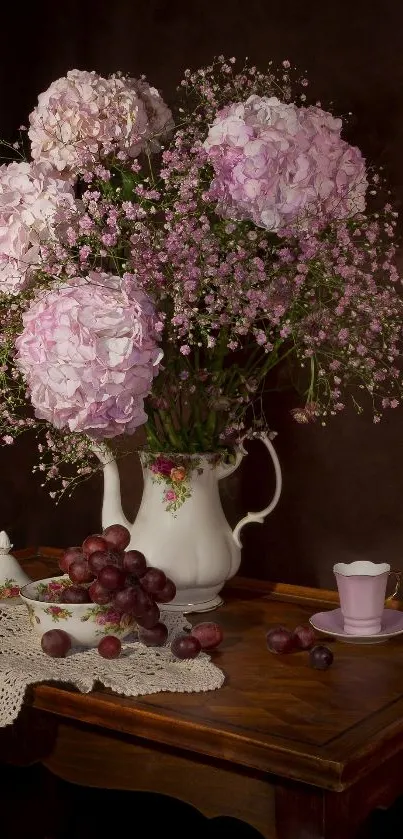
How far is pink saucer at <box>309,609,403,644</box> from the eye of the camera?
143cm

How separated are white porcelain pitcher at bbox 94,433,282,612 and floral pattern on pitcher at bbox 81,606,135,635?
7.9 inches

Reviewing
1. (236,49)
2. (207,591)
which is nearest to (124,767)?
(207,591)

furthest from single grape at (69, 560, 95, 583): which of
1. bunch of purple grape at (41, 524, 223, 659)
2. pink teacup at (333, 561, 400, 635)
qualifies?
pink teacup at (333, 561, 400, 635)

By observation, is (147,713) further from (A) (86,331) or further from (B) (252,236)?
(B) (252,236)

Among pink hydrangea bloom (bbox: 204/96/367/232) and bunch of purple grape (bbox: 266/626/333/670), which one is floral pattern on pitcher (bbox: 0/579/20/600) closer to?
bunch of purple grape (bbox: 266/626/333/670)

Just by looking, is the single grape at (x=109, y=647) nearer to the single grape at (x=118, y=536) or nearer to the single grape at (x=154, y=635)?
the single grape at (x=154, y=635)

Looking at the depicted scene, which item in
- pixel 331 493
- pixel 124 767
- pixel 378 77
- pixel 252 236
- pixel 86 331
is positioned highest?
pixel 378 77

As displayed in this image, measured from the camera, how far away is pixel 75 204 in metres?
1.47

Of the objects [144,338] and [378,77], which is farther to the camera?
[378,77]

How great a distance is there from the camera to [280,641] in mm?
1391

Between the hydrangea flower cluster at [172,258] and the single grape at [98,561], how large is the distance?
0.14 meters

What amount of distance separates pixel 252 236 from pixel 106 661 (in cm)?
59

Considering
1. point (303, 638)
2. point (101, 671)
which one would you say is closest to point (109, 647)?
point (101, 671)

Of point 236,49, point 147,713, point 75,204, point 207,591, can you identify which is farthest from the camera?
point 236,49
